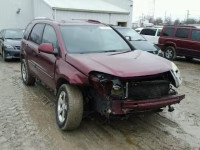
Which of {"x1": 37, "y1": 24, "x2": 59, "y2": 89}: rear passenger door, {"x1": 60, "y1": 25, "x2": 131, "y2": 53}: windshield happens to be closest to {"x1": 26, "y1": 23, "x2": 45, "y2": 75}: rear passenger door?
{"x1": 37, "y1": 24, "x2": 59, "y2": 89}: rear passenger door

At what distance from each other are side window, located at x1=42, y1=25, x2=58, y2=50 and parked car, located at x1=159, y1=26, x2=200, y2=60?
9.03 meters

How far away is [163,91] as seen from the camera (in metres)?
4.48

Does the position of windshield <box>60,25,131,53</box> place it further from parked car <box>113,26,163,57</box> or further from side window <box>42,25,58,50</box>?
parked car <box>113,26,163,57</box>

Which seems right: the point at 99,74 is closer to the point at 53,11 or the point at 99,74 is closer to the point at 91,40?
the point at 91,40

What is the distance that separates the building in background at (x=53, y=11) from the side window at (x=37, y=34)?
506 inches

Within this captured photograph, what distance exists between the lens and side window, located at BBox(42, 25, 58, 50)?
17.8 feet

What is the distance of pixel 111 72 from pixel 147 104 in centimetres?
72

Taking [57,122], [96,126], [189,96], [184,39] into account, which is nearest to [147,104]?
[96,126]

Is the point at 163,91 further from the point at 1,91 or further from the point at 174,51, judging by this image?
the point at 174,51

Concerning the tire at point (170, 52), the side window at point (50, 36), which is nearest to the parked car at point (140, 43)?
the tire at point (170, 52)

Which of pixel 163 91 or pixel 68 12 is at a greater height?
pixel 68 12

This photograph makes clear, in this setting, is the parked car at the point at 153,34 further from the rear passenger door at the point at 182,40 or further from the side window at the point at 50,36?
the side window at the point at 50,36

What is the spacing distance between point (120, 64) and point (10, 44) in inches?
365

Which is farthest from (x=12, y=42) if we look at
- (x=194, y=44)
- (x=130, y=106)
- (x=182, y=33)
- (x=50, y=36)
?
(x=130, y=106)
